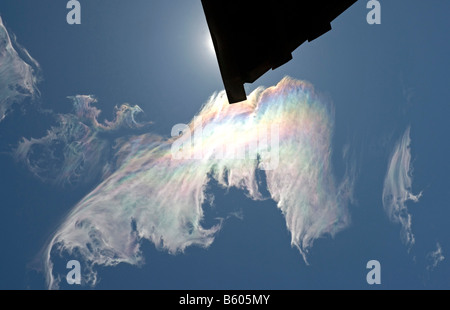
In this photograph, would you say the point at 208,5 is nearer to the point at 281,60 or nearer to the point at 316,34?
the point at 281,60

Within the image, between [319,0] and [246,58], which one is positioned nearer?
[319,0]
